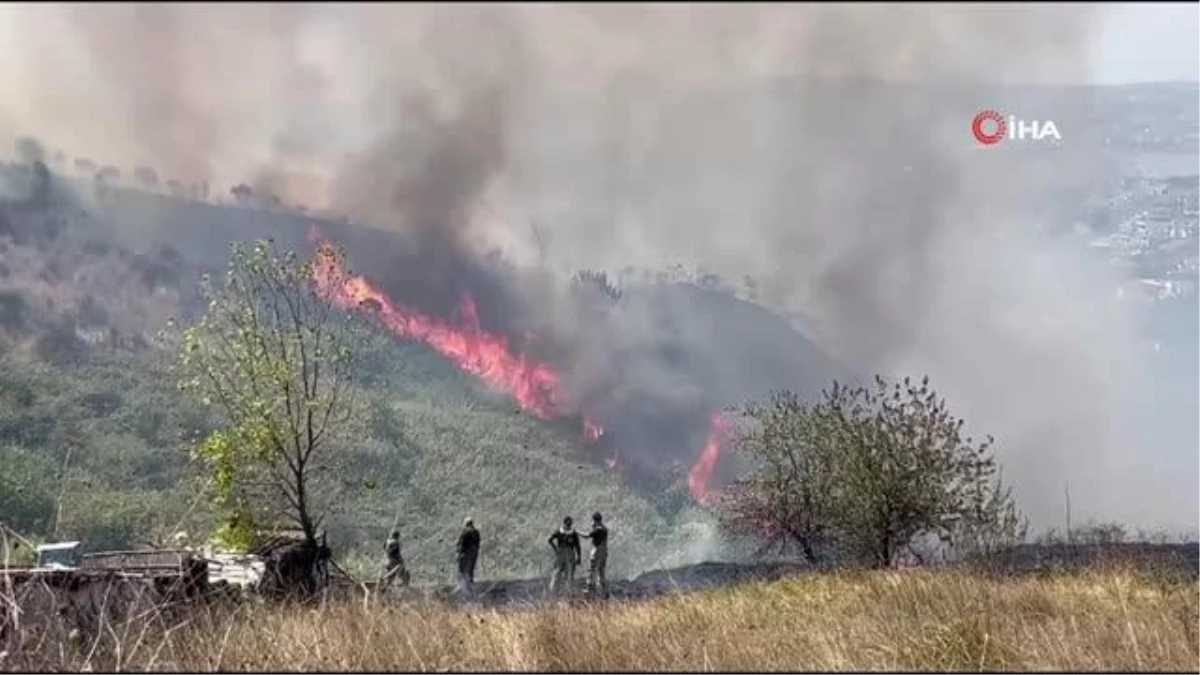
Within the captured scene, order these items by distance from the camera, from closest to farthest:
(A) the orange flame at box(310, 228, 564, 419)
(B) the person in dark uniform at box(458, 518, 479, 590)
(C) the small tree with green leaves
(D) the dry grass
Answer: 1. (D) the dry grass
2. (B) the person in dark uniform at box(458, 518, 479, 590)
3. (C) the small tree with green leaves
4. (A) the orange flame at box(310, 228, 564, 419)

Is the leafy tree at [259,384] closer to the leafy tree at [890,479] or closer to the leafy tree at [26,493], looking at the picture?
the leafy tree at [890,479]

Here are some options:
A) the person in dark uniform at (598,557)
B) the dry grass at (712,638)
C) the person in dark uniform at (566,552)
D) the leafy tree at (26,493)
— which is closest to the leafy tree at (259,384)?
the person in dark uniform at (566,552)

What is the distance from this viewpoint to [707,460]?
135 m

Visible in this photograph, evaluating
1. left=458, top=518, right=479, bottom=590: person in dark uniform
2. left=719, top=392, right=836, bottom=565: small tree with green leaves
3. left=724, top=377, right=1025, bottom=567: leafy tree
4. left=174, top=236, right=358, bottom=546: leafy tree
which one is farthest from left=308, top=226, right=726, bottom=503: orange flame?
left=174, top=236, right=358, bottom=546: leafy tree

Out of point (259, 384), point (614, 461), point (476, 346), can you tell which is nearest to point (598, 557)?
point (259, 384)

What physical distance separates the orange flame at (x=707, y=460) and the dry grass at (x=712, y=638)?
113012mm

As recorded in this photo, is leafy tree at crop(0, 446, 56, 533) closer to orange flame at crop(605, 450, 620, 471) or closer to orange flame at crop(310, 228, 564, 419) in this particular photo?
orange flame at crop(310, 228, 564, 419)

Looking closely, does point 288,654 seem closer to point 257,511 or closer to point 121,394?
point 257,511

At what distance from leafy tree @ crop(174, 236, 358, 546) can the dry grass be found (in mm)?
14319

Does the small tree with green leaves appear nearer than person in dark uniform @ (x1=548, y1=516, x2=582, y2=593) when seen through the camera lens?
No

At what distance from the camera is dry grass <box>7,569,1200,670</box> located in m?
7.56

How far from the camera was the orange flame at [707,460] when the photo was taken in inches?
5022

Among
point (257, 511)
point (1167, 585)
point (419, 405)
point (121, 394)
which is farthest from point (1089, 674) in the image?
point (419, 405)

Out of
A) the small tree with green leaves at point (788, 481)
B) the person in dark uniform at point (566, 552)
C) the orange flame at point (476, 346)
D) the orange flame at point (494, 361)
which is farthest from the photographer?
the orange flame at point (476, 346)
